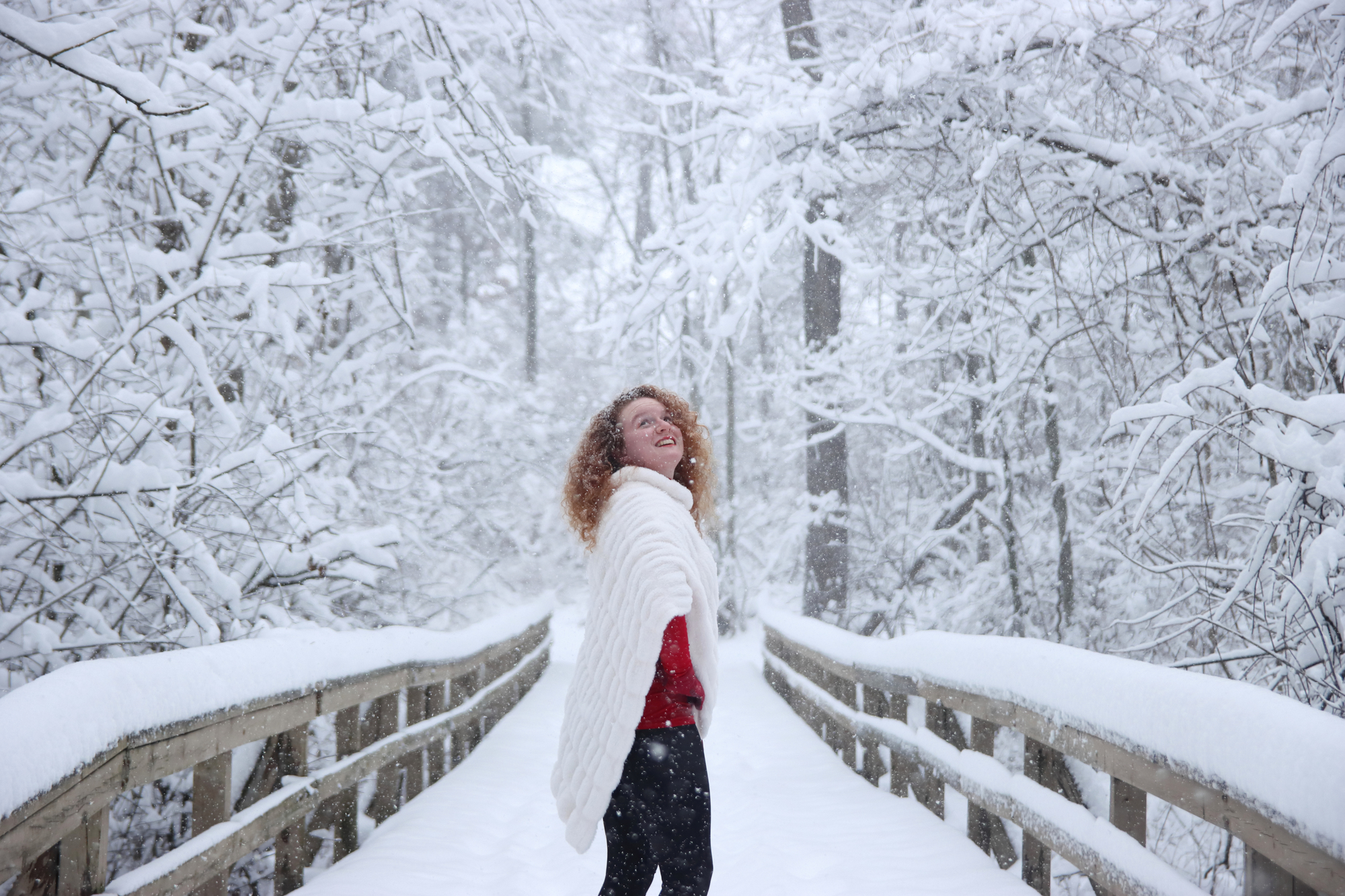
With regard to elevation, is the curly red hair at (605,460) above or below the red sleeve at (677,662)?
above

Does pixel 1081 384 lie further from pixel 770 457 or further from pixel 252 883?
pixel 770 457

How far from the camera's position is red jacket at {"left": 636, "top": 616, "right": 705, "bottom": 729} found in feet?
8.49

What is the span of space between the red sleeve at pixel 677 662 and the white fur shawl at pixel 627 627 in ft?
0.21

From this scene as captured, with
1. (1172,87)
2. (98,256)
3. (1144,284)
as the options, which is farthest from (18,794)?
(1144,284)

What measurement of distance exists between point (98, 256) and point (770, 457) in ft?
53.3

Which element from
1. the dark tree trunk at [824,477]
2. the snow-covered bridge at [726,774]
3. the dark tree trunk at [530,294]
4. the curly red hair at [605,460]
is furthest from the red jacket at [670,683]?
the dark tree trunk at [530,294]

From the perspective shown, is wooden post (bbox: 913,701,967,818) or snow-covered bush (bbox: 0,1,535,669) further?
wooden post (bbox: 913,701,967,818)

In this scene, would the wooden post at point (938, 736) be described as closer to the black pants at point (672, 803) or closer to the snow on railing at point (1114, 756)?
the snow on railing at point (1114, 756)

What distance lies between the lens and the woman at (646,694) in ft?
8.21

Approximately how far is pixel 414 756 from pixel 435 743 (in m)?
0.65

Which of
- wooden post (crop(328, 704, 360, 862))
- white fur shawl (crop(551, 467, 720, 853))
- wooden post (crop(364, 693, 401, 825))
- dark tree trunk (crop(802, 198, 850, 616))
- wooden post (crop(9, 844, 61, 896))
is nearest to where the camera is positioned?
wooden post (crop(9, 844, 61, 896))

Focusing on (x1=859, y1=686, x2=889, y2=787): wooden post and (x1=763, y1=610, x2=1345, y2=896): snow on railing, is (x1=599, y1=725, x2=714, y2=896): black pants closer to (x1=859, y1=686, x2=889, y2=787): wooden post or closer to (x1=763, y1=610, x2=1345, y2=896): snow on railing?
(x1=763, y1=610, x2=1345, y2=896): snow on railing

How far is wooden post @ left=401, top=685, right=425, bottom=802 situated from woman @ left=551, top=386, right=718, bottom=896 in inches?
111

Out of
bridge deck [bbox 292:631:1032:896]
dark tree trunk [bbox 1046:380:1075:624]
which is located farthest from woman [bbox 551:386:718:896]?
dark tree trunk [bbox 1046:380:1075:624]
